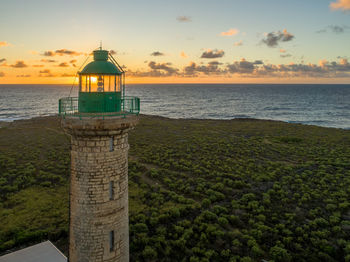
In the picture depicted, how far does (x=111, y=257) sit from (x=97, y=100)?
510 centimetres

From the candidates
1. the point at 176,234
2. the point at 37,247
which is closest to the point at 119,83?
the point at 37,247

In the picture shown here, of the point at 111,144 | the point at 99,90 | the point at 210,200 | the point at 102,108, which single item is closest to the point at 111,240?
the point at 111,144

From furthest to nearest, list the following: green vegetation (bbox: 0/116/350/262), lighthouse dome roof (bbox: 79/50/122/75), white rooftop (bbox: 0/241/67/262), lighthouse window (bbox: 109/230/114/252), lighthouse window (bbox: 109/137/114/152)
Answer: green vegetation (bbox: 0/116/350/262), white rooftop (bbox: 0/241/67/262), lighthouse window (bbox: 109/230/114/252), lighthouse dome roof (bbox: 79/50/122/75), lighthouse window (bbox: 109/137/114/152)

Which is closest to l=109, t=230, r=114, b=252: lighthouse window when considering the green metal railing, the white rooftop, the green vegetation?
the green metal railing

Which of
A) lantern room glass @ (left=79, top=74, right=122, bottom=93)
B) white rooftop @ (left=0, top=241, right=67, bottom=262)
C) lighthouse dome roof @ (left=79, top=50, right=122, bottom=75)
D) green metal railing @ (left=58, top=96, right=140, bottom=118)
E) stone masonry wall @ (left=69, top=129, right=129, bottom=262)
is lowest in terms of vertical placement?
white rooftop @ (left=0, top=241, right=67, bottom=262)

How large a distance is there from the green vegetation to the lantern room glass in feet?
30.8

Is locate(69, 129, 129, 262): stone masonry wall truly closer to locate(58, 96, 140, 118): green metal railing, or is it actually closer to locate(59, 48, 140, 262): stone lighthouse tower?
locate(59, 48, 140, 262): stone lighthouse tower

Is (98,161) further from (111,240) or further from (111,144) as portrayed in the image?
(111,240)

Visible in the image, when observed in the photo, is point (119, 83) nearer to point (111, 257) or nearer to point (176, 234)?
point (111, 257)

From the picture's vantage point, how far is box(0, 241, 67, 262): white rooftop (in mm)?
11477

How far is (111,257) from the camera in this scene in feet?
27.8

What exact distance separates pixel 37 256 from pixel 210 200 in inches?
480

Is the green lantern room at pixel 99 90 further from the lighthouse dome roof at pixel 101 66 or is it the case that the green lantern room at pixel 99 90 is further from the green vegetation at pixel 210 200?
the green vegetation at pixel 210 200

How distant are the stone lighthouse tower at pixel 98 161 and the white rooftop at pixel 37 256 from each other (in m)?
3.79
